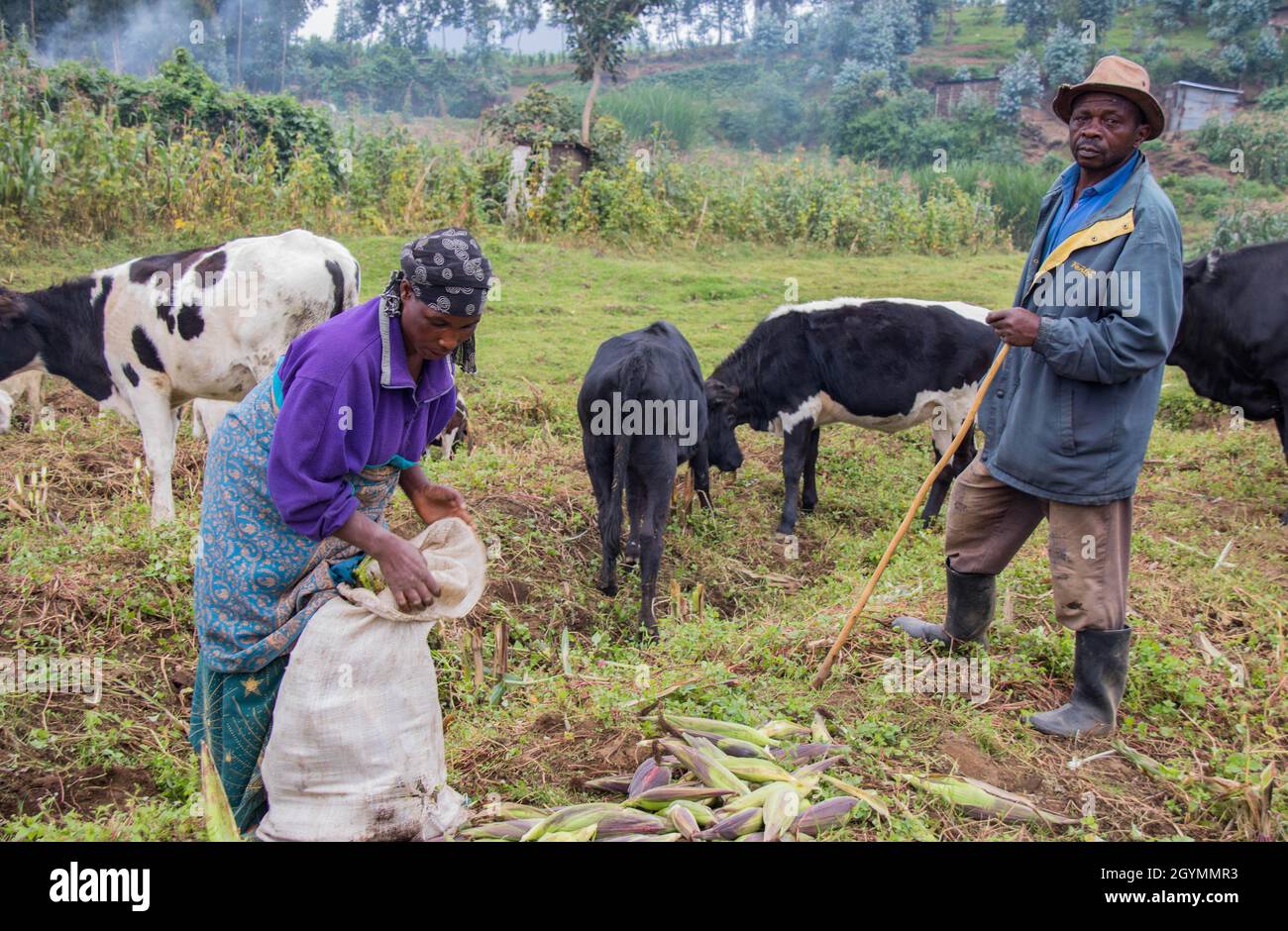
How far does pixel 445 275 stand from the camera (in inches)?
111

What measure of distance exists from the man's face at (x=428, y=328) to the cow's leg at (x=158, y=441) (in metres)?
4.54

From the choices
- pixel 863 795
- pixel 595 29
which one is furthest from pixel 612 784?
pixel 595 29

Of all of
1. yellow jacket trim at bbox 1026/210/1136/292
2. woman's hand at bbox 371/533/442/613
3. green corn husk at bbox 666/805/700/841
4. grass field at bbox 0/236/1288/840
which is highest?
yellow jacket trim at bbox 1026/210/1136/292

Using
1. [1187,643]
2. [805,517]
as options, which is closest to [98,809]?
[1187,643]

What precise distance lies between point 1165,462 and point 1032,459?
5432 mm

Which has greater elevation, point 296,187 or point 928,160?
point 928,160

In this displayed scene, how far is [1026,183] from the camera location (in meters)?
21.0

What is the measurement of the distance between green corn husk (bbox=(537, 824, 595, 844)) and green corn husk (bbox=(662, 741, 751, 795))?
446 mm

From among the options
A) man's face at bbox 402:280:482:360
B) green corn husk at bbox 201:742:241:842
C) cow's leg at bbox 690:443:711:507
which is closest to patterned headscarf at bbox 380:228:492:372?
man's face at bbox 402:280:482:360

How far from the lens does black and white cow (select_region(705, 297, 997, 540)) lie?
8125mm

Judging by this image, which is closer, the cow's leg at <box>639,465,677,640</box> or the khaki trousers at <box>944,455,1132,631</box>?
the khaki trousers at <box>944,455,1132,631</box>

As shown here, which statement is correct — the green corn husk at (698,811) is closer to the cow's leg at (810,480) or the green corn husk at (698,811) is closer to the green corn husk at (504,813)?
the green corn husk at (504,813)

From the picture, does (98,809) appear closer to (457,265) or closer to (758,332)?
(457,265)

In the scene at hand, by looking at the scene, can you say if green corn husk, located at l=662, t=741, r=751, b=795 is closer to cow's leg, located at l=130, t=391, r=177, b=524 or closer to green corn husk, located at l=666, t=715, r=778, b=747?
green corn husk, located at l=666, t=715, r=778, b=747
